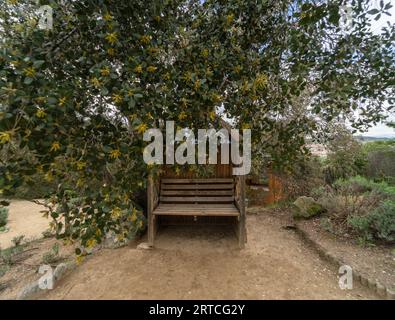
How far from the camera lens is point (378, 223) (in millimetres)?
3156

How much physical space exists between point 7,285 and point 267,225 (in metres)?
4.24

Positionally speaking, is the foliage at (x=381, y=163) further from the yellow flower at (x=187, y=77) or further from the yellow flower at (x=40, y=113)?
the yellow flower at (x=40, y=113)

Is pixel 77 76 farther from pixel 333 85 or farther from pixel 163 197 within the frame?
pixel 163 197

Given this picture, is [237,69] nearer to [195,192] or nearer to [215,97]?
[215,97]

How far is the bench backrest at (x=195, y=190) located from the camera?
4.43 meters

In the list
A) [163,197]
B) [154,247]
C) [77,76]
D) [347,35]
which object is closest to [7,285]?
[154,247]

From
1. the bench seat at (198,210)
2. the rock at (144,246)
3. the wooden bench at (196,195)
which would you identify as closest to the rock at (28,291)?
the rock at (144,246)

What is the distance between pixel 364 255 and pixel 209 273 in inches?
83.6

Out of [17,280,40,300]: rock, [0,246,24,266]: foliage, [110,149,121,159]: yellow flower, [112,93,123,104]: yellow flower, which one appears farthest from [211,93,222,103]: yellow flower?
[0,246,24,266]: foliage

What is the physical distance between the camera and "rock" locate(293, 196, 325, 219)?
445cm

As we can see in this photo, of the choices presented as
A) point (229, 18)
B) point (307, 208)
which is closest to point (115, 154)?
point (229, 18)

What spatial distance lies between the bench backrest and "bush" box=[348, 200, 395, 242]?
209cm

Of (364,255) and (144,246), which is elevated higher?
(364,255)

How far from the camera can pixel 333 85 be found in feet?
6.05
